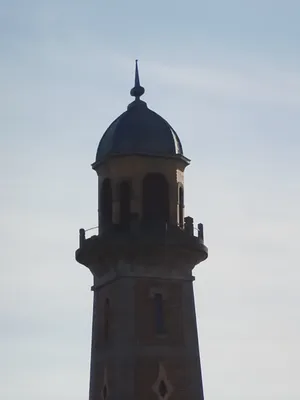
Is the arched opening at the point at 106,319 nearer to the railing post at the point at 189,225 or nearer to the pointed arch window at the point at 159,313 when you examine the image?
the pointed arch window at the point at 159,313

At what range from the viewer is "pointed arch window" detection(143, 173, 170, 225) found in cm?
5366

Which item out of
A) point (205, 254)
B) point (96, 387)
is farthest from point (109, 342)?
point (205, 254)

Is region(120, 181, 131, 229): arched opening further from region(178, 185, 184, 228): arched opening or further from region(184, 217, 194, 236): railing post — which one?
region(184, 217, 194, 236): railing post

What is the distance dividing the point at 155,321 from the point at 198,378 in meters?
2.82

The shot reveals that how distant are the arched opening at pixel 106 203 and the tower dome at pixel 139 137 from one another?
1.05 meters

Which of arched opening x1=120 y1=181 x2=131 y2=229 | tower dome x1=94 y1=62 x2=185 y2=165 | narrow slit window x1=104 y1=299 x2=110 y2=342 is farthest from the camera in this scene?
tower dome x1=94 y1=62 x2=185 y2=165

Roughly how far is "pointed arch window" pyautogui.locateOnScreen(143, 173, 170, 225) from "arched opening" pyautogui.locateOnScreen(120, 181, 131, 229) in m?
0.65

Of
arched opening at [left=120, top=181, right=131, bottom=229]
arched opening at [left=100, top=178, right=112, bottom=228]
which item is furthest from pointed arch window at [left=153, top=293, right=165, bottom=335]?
arched opening at [left=100, top=178, right=112, bottom=228]

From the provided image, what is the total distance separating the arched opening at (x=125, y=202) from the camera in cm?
5359

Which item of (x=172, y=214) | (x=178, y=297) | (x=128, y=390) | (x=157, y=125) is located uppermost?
(x=157, y=125)

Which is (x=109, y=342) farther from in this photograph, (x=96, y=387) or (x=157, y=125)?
(x=157, y=125)

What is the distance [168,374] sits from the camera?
51469 millimetres

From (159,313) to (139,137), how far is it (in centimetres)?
729

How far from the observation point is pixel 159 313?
52.5 metres
